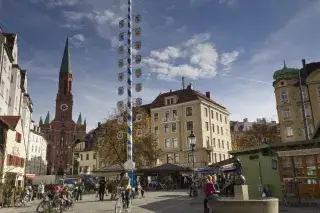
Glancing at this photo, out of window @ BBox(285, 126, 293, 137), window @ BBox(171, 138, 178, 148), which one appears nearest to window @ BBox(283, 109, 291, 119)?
window @ BBox(285, 126, 293, 137)

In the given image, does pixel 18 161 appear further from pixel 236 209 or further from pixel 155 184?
pixel 236 209

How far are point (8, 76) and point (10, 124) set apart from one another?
30.9 ft

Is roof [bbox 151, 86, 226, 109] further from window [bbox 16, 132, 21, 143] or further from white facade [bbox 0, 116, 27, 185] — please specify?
window [bbox 16, 132, 21, 143]

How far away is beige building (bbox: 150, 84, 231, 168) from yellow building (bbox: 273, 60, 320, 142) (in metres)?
12.6

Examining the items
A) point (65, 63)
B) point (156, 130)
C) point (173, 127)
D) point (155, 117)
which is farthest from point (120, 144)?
point (65, 63)

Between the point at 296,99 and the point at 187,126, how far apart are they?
1927cm

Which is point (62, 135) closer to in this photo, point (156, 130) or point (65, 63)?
point (65, 63)

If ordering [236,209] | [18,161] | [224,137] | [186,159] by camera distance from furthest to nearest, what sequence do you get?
[224,137] → [186,159] → [18,161] → [236,209]

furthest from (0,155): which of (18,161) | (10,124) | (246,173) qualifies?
(246,173)

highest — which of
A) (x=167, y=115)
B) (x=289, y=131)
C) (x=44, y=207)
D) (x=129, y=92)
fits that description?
(x=167, y=115)

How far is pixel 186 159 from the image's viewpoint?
182 ft

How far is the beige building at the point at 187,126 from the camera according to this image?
5566 cm

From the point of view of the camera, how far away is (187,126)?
188 ft

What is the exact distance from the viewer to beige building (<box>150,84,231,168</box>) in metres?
55.7
